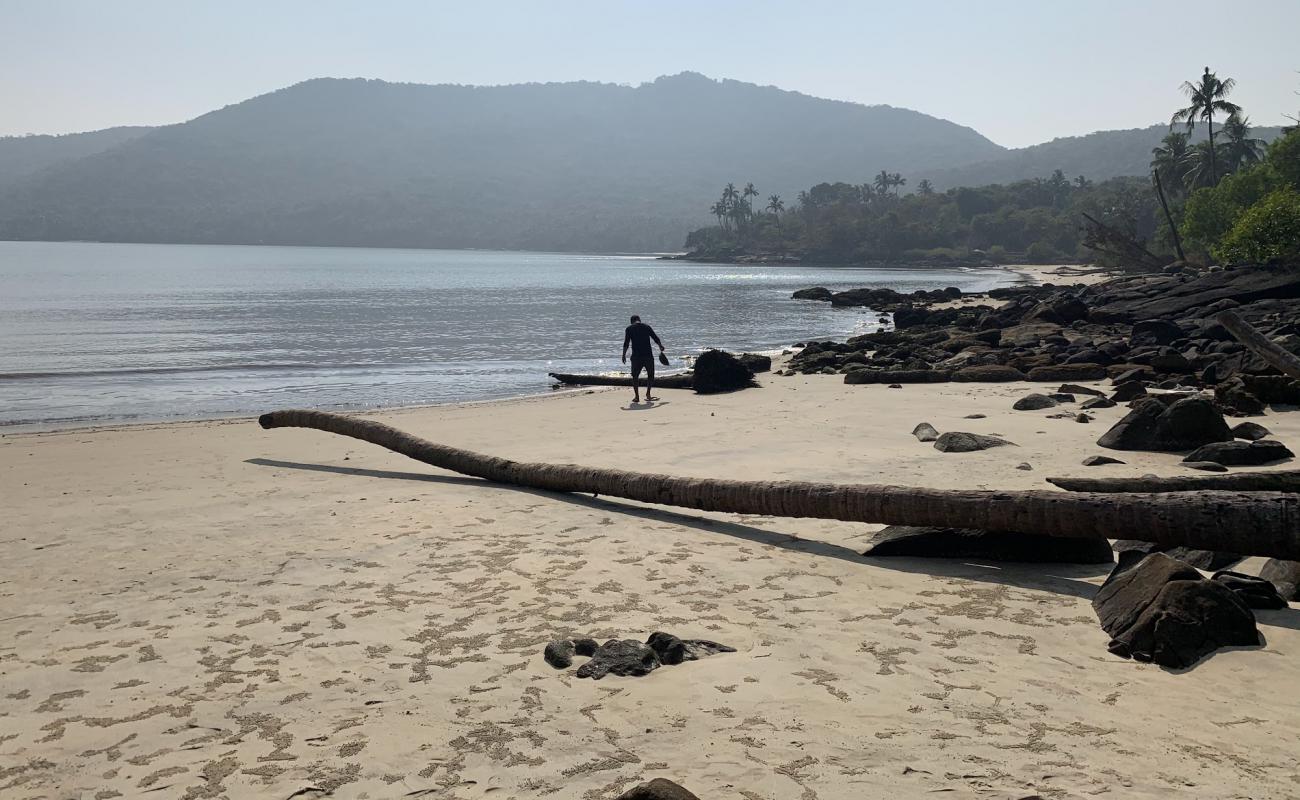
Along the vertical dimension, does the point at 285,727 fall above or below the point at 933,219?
below

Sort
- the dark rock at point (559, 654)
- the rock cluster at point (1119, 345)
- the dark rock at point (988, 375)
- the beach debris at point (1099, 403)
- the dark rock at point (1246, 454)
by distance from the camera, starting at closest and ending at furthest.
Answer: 1. the dark rock at point (559, 654)
2. the dark rock at point (1246, 454)
3. the beach debris at point (1099, 403)
4. the rock cluster at point (1119, 345)
5. the dark rock at point (988, 375)

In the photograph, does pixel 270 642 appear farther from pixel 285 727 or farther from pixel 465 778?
pixel 465 778

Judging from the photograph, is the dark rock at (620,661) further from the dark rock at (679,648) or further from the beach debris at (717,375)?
the beach debris at (717,375)

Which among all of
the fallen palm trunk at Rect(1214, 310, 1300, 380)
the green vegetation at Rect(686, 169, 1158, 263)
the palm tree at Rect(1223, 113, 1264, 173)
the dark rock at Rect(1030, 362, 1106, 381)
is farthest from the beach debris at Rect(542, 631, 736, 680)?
the green vegetation at Rect(686, 169, 1158, 263)

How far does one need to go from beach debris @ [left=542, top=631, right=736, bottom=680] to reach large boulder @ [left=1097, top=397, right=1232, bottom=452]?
7.24 metres

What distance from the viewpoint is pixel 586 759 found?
4.25m

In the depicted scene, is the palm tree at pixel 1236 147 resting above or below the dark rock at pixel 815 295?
above

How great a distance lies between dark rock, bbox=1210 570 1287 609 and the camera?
585 centimetres

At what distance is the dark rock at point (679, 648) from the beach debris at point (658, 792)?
5.46ft

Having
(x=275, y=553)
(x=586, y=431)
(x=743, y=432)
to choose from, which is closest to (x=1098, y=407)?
(x=743, y=432)

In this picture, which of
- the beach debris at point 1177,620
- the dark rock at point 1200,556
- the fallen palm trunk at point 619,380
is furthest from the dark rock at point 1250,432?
the fallen palm trunk at point 619,380

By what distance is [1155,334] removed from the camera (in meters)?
26.1

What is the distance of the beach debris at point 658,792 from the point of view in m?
3.62

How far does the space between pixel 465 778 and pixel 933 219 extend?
196861 mm
